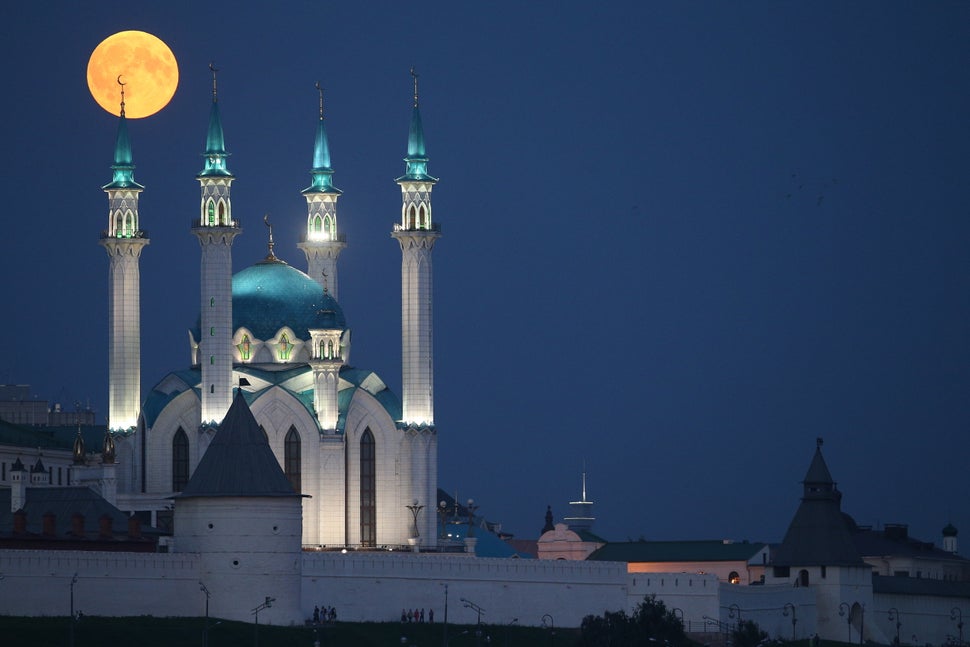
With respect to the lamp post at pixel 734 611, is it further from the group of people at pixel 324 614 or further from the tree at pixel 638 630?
the group of people at pixel 324 614

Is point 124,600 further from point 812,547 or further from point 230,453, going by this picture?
point 812,547

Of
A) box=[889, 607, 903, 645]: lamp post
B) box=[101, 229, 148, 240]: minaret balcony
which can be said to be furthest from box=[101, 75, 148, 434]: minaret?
box=[889, 607, 903, 645]: lamp post

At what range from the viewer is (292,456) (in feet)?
379

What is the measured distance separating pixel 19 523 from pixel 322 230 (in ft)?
98.0

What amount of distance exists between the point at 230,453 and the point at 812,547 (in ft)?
104

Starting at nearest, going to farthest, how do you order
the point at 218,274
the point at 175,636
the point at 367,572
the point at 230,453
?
the point at 175,636, the point at 230,453, the point at 367,572, the point at 218,274

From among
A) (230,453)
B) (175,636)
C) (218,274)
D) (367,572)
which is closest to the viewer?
(175,636)

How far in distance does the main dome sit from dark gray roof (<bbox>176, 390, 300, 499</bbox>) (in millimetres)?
19585

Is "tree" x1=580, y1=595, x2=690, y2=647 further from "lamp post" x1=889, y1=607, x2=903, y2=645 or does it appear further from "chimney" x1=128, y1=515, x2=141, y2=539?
"lamp post" x1=889, y1=607, x2=903, y2=645

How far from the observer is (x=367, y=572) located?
343 ft

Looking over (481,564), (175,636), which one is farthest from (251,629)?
(481,564)

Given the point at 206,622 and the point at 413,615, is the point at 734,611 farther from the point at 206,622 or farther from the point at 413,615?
the point at 206,622

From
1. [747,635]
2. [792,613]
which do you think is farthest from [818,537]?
[747,635]

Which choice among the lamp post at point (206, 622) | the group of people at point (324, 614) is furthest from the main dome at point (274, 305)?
the lamp post at point (206, 622)
